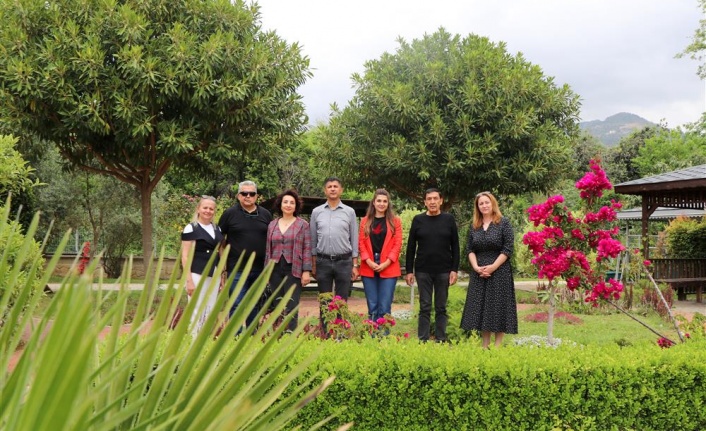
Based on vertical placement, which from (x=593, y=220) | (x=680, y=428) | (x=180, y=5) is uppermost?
(x=180, y=5)

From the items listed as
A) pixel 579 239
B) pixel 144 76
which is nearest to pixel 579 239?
pixel 579 239

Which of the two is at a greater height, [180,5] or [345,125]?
[180,5]

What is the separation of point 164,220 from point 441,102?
36.5ft

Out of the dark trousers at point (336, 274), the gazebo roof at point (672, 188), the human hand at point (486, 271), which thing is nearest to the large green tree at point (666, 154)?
the gazebo roof at point (672, 188)

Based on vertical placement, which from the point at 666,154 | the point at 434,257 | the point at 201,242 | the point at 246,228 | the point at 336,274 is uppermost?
the point at 666,154

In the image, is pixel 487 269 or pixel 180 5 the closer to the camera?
pixel 487 269

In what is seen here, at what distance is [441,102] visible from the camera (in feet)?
46.7

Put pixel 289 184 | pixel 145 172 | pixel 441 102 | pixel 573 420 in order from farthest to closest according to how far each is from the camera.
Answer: pixel 289 184
pixel 441 102
pixel 145 172
pixel 573 420

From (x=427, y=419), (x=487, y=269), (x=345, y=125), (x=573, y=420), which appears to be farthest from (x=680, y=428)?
(x=345, y=125)

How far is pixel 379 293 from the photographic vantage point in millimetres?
6645

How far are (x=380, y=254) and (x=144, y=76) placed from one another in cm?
592

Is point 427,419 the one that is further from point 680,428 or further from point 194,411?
point 194,411

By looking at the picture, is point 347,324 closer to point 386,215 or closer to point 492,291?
point 492,291

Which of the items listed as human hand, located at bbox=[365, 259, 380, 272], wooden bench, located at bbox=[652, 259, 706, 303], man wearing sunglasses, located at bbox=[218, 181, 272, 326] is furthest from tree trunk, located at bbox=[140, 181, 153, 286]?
wooden bench, located at bbox=[652, 259, 706, 303]
